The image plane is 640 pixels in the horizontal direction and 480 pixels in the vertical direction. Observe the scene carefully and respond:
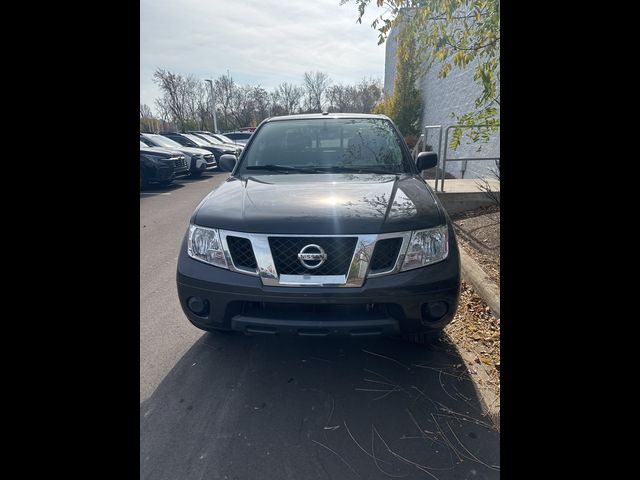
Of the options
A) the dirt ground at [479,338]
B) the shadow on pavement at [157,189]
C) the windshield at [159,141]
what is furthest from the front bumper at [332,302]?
the windshield at [159,141]

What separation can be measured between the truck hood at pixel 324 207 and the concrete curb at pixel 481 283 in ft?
4.03

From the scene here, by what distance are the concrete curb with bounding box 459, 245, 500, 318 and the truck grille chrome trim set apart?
1.51 metres

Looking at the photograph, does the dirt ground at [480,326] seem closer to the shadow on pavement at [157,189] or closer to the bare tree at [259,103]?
the shadow on pavement at [157,189]

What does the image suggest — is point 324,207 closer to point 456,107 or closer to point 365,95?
point 456,107

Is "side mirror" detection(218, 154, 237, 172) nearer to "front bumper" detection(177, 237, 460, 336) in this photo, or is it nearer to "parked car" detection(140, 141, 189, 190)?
"front bumper" detection(177, 237, 460, 336)

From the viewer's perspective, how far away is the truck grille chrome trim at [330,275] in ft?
6.36

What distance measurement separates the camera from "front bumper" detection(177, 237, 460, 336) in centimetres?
193

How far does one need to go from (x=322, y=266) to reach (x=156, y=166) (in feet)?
34.4

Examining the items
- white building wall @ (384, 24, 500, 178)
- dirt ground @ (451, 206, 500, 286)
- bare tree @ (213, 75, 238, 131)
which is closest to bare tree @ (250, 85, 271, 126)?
bare tree @ (213, 75, 238, 131)

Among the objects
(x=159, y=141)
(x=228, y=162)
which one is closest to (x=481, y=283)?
(x=228, y=162)
